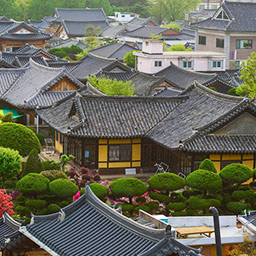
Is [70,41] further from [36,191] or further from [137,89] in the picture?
A: [36,191]

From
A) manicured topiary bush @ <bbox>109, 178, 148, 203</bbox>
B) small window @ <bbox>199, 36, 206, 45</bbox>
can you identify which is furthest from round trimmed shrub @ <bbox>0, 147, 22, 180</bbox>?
small window @ <bbox>199, 36, 206, 45</bbox>

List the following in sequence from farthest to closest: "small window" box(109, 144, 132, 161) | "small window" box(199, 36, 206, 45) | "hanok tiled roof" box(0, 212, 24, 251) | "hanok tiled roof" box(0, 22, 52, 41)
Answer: "hanok tiled roof" box(0, 22, 52, 41) < "small window" box(199, 36, 206, 45) < "small window" box(109, 144, 132, 161) < "hanok tiled roof" box(0, 212, 24, 251)

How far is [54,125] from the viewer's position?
128 ft

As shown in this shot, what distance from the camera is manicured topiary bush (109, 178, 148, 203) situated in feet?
95.2

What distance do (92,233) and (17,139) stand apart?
16.6m

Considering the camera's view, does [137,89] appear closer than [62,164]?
No

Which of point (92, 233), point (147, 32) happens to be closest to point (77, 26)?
point (147, 32)

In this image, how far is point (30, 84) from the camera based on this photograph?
167 feet

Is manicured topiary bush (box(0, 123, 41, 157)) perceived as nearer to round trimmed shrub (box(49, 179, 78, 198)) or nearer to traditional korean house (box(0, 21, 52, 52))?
round trimmed shrub (box(49, 179, 78, 198))

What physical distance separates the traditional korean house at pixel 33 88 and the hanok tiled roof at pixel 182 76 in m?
11.3

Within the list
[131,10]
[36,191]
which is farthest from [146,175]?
[131,10]

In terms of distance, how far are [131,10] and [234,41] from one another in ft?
222

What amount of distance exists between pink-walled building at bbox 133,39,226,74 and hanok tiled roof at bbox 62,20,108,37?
41640mm

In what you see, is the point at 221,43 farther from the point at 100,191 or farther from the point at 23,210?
the point at 23,210
